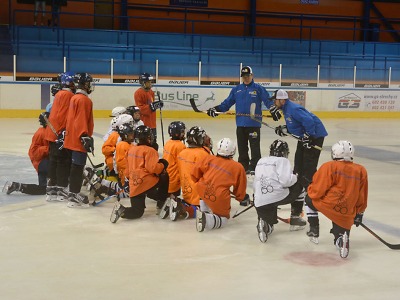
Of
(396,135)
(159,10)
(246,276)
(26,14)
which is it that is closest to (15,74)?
(26,14)

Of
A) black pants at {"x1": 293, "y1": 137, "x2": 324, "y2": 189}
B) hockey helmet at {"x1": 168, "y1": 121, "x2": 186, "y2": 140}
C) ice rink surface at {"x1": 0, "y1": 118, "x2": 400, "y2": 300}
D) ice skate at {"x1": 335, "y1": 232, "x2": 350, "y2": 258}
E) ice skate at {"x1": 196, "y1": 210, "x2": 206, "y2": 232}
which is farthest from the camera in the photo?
black pants at {"x1": 293, "y1": 137, "x2": 324, "y2": 189}

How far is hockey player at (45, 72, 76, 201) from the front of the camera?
7523mm

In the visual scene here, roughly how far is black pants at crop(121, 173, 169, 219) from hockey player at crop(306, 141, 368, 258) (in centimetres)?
186

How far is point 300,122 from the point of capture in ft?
24.2

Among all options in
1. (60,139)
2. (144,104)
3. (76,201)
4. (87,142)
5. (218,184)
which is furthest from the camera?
(144,104)

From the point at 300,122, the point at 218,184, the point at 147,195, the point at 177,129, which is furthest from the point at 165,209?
the point at 300,122

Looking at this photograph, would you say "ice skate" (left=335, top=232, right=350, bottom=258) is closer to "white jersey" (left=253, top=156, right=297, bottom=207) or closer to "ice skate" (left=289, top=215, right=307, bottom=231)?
"white jersey" (left=253, top=156, right=297, bottom=207)

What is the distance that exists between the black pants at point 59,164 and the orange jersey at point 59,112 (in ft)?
0.50

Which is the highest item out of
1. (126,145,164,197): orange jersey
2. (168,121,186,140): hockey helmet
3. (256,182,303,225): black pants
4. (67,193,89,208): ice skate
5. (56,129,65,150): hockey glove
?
(168,121,186,140): hockey helmet

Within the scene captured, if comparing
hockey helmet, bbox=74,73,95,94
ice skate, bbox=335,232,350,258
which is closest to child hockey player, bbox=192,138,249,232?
ice skate, bbox=335,232,350,258

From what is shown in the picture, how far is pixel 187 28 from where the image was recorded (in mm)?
27922

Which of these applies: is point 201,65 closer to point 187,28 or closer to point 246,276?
point 187,28

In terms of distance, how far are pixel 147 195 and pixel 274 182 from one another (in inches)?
60.3

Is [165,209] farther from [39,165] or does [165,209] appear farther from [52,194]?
[39,165]
